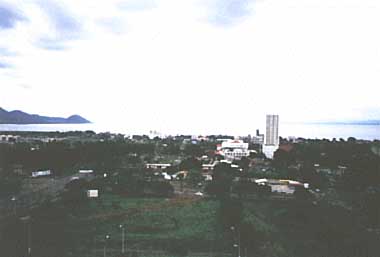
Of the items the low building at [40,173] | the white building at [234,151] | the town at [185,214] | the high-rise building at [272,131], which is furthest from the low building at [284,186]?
the high-rise building at [272,131]

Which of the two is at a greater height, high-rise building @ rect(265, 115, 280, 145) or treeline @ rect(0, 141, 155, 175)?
high-rise building @ rect(265, 115, 280, 145)

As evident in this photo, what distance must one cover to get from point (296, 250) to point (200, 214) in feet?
5.70

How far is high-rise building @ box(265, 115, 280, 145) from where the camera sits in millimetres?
17267

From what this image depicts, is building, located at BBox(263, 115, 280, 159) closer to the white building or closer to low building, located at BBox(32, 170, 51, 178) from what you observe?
the white building

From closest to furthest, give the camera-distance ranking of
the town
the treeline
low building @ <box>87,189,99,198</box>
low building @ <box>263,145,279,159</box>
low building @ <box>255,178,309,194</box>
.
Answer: the town → low building @ <box>87,189,99,198</box> → low building @ <box>255,178,309,194</box> → the treeline → low building @ <box>263,145,279,159</box>

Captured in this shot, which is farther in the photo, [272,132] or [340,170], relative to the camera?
[272,132]

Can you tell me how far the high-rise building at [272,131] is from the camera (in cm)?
1727

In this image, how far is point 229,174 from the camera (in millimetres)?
8992

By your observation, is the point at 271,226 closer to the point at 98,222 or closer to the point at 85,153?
the point at 98,222

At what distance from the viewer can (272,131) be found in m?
17.4

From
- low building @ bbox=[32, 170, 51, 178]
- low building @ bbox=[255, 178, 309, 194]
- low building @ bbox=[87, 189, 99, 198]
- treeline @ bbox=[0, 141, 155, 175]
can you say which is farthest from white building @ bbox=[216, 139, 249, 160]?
low building @ bbox=[87, 189, 99, 198]

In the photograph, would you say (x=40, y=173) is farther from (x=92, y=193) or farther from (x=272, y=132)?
(x=272, y=132)

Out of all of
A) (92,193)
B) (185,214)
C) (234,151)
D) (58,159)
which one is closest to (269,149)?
(234,151)

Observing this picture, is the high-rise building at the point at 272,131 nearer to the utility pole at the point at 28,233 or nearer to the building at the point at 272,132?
the building at the point at 272,132
